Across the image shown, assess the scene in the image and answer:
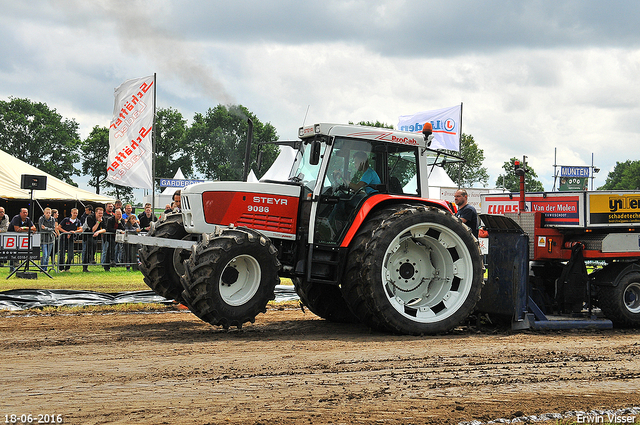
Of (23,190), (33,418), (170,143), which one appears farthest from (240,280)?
(170,143)

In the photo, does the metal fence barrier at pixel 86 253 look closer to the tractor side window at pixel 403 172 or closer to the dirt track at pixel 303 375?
the dirt track at pixel 303 375

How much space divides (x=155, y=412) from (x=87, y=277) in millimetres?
11652

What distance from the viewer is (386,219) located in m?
7.93

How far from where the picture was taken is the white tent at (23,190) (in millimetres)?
27484

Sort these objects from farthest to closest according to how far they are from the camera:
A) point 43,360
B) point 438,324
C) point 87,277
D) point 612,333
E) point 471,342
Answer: point 87,277 → point 612,333 → point 438,324 → point 471,342 → point 43,360

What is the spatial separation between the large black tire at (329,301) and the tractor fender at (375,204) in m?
1.45

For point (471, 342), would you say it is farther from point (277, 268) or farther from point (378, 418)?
point (378, 418)

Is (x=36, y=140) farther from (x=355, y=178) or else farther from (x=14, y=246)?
(x=355, y=178)

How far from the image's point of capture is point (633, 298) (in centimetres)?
956

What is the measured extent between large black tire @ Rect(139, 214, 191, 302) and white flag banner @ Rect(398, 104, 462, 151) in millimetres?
13766

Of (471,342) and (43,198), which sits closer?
(471,342)

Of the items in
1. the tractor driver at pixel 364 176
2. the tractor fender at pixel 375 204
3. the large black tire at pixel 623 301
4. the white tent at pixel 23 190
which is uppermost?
the white tent at pixel 23 190

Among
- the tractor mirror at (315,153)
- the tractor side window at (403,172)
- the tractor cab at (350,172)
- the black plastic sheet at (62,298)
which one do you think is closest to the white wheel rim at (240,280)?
the tractor cab at (350,172)

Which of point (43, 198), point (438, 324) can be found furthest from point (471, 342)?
point (43, 198)
